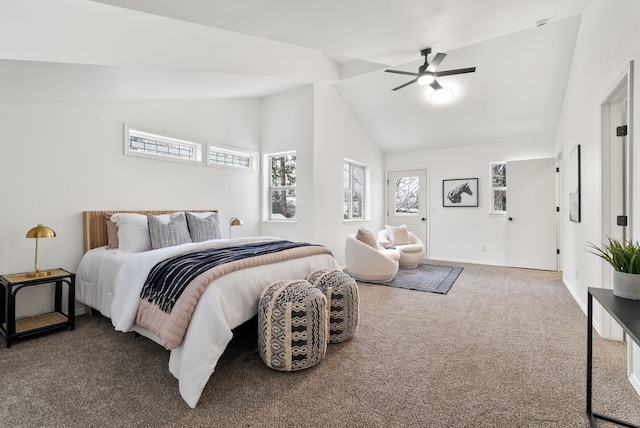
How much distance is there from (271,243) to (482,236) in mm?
4778

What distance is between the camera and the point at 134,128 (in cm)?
362

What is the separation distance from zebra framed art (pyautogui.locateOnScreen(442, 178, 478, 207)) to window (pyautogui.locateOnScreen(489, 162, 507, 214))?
310 mm

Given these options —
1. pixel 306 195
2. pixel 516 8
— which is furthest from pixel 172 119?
pixel 516 8

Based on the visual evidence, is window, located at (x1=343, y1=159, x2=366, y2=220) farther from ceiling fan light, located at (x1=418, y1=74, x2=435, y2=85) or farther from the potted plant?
the potted plant

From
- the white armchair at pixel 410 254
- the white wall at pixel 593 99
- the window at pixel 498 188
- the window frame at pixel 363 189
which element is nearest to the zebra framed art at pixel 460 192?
the window at pixel 498 188

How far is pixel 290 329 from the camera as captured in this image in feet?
6.60

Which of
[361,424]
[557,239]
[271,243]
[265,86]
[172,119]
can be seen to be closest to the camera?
[361,424]

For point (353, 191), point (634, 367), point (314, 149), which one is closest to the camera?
point (634, 367)

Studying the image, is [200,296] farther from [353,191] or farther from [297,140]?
[353,191]

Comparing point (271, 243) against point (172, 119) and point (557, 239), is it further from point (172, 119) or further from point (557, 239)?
point (557, 239)

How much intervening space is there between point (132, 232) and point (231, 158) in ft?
7.20

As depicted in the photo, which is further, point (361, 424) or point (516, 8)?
point (516, 8)

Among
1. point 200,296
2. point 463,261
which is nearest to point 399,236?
point 463,261

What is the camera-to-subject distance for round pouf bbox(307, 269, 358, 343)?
2471 millimetres
